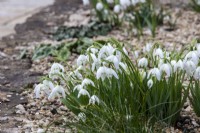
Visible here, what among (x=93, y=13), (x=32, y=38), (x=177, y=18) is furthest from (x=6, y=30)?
(x=177, y=18)

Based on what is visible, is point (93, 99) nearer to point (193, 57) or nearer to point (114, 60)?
point (114, 60)

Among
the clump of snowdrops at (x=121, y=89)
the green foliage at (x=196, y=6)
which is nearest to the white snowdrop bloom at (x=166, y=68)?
the clump of snowdrops at (x=121, y=89)

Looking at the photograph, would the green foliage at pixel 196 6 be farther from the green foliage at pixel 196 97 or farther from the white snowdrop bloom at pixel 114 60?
the white snowdrop bloom at pixel 114 60

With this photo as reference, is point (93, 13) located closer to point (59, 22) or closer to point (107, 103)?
point (59, 22)

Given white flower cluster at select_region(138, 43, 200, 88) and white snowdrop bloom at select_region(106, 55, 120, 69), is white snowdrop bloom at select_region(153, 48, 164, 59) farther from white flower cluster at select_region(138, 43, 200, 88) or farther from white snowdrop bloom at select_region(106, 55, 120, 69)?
white snowdrop bloom at select_region(106, 55, 120, 69)

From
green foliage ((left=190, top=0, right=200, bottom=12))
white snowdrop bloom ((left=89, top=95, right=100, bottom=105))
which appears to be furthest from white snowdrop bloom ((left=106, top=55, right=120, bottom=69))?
green foliage ((left=190, top=0, right=200, bottom=12))

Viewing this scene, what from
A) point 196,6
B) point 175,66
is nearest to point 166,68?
point 175,66
